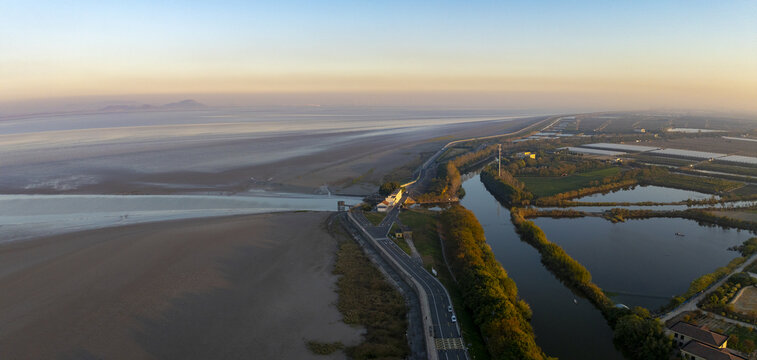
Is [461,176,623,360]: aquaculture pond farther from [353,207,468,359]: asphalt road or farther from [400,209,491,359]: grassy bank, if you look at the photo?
[353,207,468,359]: asphalt road

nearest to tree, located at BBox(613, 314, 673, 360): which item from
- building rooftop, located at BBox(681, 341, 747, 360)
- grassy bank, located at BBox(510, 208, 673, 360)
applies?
grassy bank, located at BBox(510, 208, 673, 360)

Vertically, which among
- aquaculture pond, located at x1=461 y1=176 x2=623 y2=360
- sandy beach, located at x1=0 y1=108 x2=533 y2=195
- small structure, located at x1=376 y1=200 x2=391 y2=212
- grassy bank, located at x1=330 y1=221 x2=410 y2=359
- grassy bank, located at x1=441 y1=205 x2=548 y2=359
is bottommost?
aquaculture pond, located at x1=461 y1=176 x2=623 y2=360

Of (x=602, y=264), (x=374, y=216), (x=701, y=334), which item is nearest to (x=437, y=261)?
(x=602, y=264)

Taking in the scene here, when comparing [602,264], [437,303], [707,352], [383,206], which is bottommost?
[602,264]

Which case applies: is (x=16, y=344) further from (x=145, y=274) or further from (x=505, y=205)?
(x=505, y=205)

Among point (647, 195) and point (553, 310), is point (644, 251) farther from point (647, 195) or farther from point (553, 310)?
point (647, 195)

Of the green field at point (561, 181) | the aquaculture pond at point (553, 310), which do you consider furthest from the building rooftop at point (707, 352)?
the green field at point (561, 181)

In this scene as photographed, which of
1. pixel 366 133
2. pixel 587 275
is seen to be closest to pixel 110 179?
pixel 587 275
